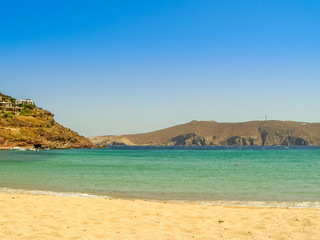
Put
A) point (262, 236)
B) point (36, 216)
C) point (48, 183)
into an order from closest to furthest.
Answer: point (262, 236) → point (36, 216) → point (48, 183)

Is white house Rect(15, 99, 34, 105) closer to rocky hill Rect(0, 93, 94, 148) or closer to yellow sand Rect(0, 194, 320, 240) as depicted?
rocky hill Rect(0, 93, 94, 148)

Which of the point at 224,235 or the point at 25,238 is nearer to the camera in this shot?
the point at 25,238

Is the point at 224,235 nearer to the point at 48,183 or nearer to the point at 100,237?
the point at 100,237

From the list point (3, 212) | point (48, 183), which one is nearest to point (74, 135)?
point (48, 183)

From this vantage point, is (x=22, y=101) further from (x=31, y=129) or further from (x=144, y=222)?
(x=144, y=222)

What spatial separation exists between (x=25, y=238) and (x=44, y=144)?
11994cm

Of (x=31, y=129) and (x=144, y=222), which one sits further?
(x=31, y=129)

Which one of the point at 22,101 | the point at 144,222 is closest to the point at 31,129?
the point at 22,101

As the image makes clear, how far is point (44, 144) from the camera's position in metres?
120

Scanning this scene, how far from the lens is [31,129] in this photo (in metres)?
119

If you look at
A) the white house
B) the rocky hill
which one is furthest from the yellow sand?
the white house

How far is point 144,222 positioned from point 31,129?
120177 millimetres

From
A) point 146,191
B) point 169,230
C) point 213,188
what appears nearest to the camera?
point 169,230

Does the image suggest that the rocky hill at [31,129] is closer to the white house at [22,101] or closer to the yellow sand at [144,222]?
the white house at [22,101]
